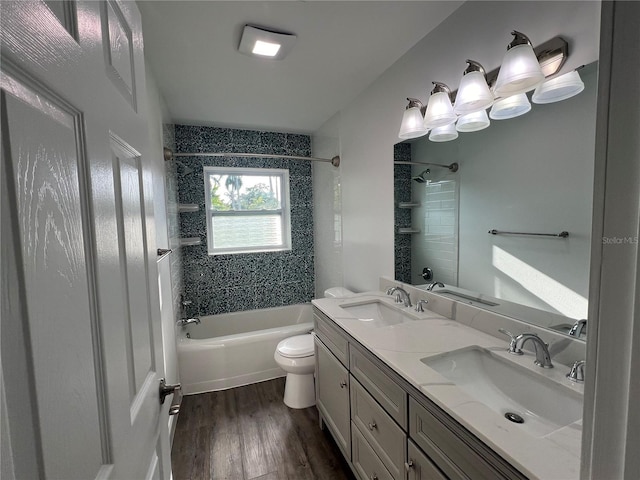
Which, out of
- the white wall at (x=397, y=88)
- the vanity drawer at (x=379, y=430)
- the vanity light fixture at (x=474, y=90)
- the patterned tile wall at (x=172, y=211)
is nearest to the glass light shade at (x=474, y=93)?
the vanity light fixture at (x=474, y=90)

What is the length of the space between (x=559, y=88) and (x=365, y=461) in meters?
1.78

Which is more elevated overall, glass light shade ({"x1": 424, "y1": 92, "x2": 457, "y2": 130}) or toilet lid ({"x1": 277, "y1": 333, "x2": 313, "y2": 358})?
glass light shade ({"x1": 424, "y1": 92, "x2": 457, "y2": 130})

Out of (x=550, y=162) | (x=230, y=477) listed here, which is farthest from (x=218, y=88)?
(x=230, y=477)

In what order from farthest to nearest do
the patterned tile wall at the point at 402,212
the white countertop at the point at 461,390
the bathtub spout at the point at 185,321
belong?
1. the bathtub spout at the point at 185,321
2. the patterned tile wall at the point at 402,212
3. the white countertop at the point at 461,390

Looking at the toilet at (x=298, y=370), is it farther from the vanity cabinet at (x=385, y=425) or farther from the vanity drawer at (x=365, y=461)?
the vanity drawer at (x=365, y=461)

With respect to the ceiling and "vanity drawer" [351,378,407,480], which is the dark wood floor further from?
the ceiling

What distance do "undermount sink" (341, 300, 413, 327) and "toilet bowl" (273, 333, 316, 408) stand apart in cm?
63

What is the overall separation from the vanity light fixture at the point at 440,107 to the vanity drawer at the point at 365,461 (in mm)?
1644

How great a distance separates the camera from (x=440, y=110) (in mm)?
1472

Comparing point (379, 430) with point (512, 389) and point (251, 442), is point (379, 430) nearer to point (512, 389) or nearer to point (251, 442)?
point (512, 389)

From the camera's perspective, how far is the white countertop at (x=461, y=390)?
635 millimetres

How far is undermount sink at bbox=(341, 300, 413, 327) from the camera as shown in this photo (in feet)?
5.74

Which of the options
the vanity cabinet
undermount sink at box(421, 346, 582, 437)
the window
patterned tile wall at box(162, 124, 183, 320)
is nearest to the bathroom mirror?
undermount sink at box(421, 346, 582, 437)

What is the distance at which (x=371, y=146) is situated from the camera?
2.23 metres
